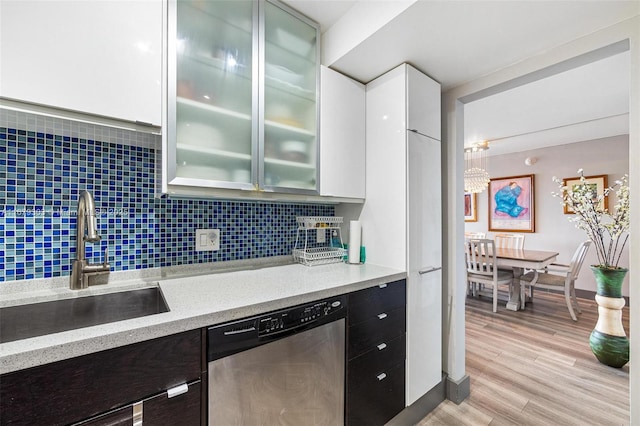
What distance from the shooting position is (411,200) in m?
1.64

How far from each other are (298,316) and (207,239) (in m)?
0.76

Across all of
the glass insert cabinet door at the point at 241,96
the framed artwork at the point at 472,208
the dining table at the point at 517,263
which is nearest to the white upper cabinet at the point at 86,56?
the glass insert cabinet door at the point at 241,96

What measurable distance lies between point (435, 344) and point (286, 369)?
1.16 meters

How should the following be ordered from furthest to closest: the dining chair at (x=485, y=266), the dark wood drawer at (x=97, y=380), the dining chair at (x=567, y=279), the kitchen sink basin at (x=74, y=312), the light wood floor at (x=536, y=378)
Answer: the dining chair at (x=485, y=266) → the dining chair at (x=567, y=279) → the light wood floor at (x=536, y=378) → the kitchen sink basin at (x=74, y=312) → the dark wood drawer at (x=97, y=380)

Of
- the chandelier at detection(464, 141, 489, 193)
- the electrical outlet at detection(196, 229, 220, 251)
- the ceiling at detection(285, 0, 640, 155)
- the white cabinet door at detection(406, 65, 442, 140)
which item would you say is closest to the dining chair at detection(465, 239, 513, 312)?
the chandelier at detection(464, 141, 489, 193)

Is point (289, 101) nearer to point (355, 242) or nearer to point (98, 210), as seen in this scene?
point (355, 242)

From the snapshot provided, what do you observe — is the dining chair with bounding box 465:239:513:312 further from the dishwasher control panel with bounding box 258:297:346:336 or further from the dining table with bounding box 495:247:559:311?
the dishwasher control panel with bounding box 258:297:346:336

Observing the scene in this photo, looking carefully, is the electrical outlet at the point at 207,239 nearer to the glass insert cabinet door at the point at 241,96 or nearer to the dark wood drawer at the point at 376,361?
the glass insert cabinet door at the point at 241,96

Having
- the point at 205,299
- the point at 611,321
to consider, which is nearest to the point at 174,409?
the point at 205,299

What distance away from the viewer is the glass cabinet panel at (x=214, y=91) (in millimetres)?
1232

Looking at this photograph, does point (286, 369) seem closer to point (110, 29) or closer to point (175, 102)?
point (175, 102)

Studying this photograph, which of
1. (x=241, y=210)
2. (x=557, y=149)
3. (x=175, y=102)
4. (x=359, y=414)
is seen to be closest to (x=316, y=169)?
(x=241, y=210)

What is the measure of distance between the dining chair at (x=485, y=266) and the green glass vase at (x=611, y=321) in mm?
1213

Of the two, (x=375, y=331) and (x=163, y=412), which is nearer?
(x=163, y=412)
